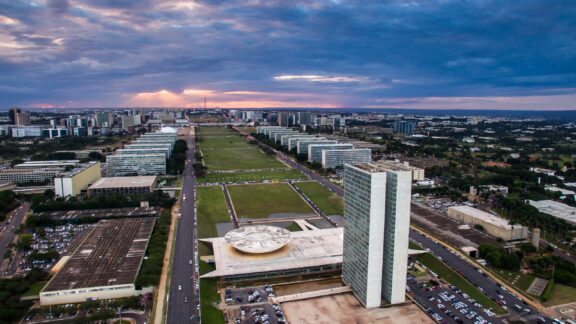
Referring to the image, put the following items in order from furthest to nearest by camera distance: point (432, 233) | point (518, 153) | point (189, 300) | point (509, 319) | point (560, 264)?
point (518, 153) → point (432, 233) → point (560, 264) → point (189, 300) → point (509, 319)

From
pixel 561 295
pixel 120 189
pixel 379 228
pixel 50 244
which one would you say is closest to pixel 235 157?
pixel 120 189

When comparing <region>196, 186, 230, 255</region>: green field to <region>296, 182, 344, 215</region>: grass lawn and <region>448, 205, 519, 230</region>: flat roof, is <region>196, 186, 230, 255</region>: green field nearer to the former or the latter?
<region>296, 182, 344, 215</region>: grass lawn

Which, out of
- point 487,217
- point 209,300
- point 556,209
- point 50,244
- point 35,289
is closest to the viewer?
point 209,300

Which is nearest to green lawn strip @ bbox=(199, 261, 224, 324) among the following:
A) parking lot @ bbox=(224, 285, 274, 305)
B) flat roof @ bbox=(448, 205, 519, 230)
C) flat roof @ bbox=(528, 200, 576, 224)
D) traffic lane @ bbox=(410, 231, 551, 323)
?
parking lot @ bbox=(224, 285, 274, 305)

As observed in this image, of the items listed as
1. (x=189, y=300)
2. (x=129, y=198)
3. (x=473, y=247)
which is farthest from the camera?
(x=129, y=198)

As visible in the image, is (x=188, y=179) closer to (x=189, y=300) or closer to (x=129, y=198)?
(x=129, y=198)

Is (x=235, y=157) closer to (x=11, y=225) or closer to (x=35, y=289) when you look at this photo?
(x=11, y=225)

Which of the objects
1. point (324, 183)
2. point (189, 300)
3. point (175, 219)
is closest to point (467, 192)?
point (324, 183)

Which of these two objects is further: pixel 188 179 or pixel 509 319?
pixel 188 179
